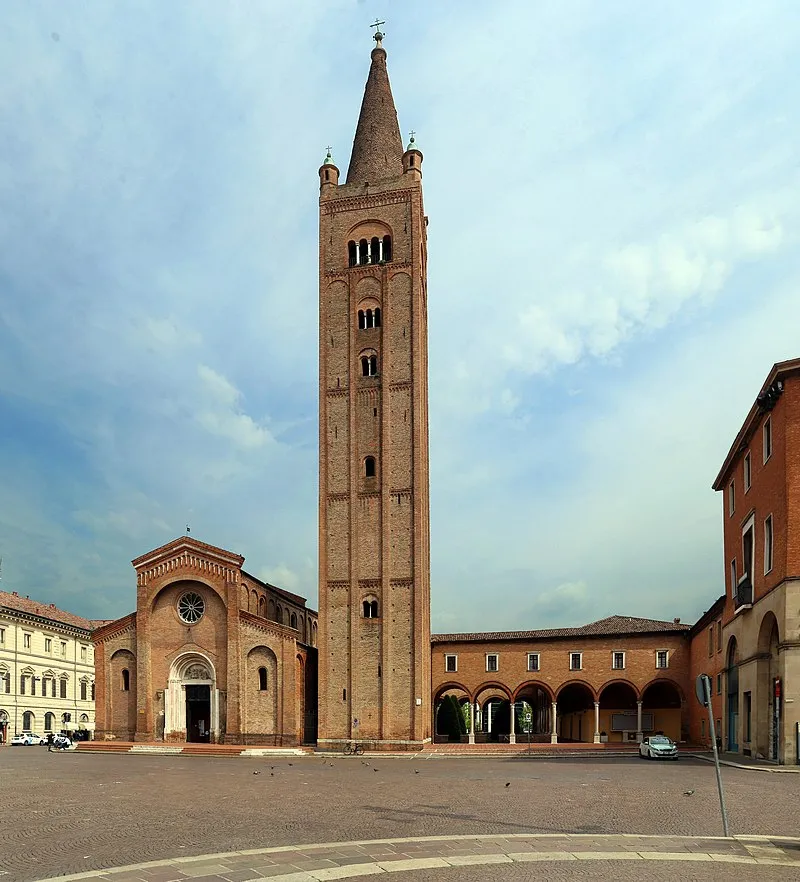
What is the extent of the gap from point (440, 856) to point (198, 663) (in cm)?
4041

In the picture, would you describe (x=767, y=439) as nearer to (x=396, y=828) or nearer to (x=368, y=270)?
(x=396, y=828)

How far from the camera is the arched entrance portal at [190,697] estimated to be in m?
48.7

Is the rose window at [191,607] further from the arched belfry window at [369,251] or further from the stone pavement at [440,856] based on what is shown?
the stone pavement at [440,856]

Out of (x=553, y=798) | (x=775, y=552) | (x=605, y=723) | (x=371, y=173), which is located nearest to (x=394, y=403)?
(x=371, y=173)

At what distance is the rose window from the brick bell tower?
732 cm

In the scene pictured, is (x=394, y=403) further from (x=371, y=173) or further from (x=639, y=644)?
(x=639, y=644)

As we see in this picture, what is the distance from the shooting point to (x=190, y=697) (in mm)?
49281

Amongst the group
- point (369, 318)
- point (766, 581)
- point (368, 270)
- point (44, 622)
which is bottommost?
point (44, 622)

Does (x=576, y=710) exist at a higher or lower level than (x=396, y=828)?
lower

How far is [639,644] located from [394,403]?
22.0 m

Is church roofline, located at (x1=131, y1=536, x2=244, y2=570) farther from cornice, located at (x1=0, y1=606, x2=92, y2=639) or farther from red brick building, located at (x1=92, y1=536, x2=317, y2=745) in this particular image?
cornice, located at (x1=0, y1=606, x2=92, y2=639)

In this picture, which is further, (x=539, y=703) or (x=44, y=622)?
(x=539, y=703)

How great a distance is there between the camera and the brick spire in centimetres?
5362


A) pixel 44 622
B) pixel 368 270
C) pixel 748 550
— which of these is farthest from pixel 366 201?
pixel 44 622
